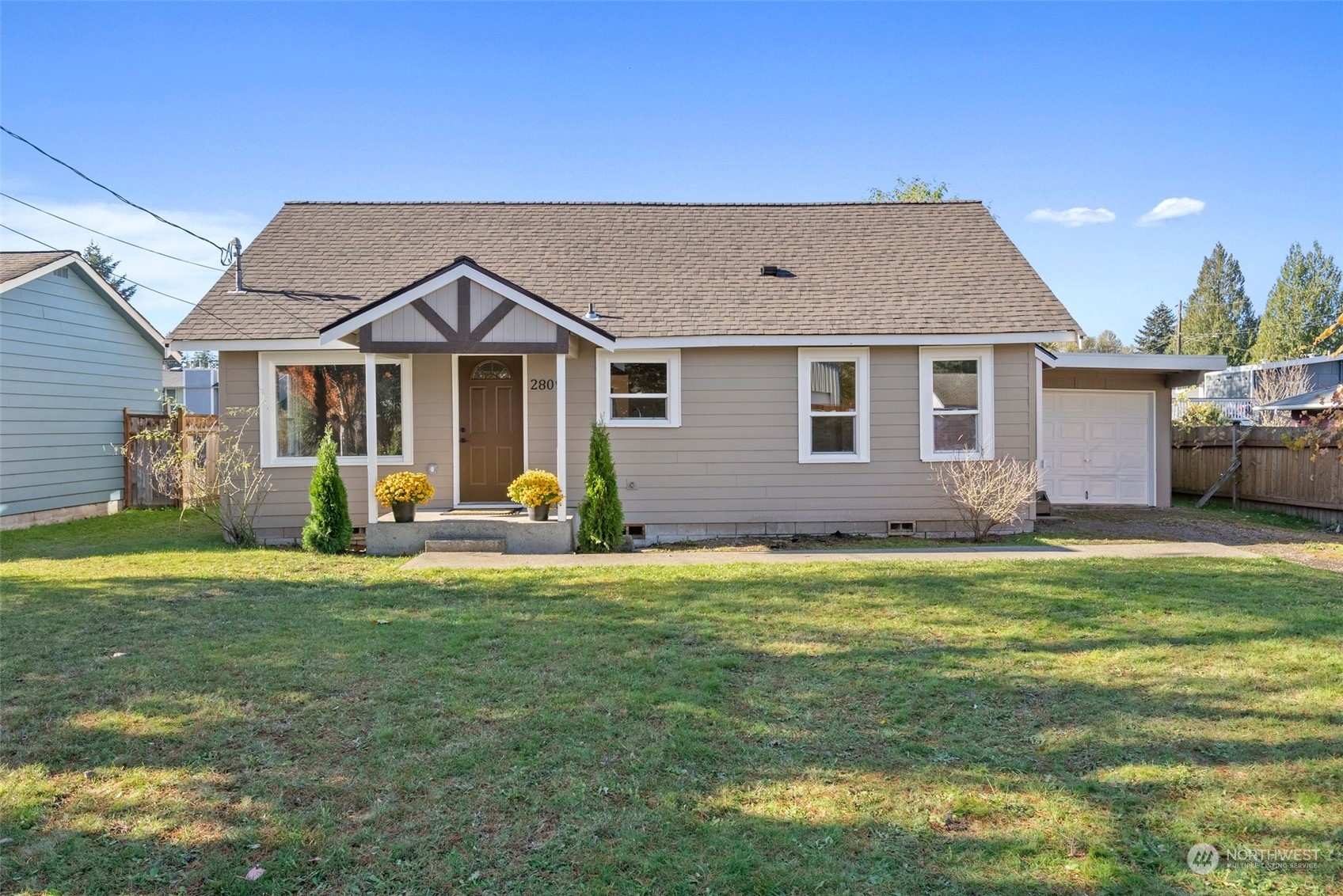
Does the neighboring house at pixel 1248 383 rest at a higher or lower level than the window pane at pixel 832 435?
higher

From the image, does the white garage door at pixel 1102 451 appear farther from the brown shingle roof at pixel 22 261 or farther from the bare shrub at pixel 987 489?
the brown shingle roof at pixel 22 261

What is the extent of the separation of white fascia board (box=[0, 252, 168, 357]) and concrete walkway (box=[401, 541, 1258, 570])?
6559 mm

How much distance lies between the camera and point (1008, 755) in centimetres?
408

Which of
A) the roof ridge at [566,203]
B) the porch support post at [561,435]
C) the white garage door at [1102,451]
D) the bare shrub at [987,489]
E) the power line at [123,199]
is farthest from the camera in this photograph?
the white garage door at [1102,451]

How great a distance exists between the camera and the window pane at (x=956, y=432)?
12.1 meters

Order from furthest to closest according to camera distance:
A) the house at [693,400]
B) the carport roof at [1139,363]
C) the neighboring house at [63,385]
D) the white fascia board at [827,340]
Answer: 1. the carport roof at [1139,363]
2. the neighboring house at [63,385]
3. the house at [693,400]
4. the white fascia board at [827,340]

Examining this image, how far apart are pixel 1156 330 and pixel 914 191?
5686cm

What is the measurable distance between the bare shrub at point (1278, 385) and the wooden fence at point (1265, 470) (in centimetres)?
1128

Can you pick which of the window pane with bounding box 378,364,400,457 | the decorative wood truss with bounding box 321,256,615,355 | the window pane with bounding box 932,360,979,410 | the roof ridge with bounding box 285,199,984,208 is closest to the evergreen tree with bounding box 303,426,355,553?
the window pane with bounding box 378,364,400,457

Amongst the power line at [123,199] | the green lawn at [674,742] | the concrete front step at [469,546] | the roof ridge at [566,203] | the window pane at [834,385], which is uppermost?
the roof ridge at [566,203]

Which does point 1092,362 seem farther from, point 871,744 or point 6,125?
point 6,125

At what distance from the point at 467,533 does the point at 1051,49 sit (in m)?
11.3

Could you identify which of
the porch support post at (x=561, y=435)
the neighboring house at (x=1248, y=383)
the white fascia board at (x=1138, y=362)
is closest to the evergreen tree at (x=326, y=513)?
the porch support post at (x=561, y=435)

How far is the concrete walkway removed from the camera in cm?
935
